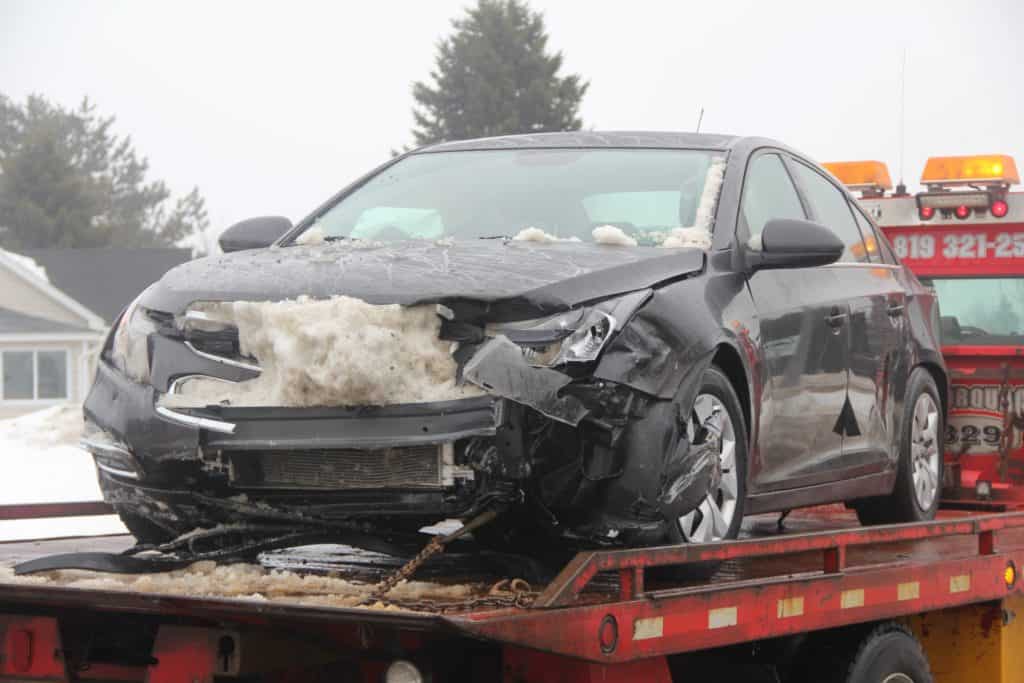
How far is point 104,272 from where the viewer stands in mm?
48188

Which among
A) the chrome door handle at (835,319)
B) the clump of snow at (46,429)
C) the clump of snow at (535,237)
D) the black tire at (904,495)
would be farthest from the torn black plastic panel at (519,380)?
the clump of snow at (46,429)

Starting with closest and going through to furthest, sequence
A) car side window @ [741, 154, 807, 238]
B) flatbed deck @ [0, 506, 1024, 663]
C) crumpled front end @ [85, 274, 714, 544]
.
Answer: flatbed deck @ [0, 506, 1024, 663] → crumpled front end @ [85, 274, 714, 544] → car side window @ [741, 154, 807, 238]

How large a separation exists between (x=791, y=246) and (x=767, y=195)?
27.6 inches

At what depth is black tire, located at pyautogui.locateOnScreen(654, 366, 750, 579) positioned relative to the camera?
5090 mm

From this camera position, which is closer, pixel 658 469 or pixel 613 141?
pixel 658 469

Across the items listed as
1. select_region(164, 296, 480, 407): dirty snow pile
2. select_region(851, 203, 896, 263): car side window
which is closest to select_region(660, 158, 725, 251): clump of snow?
select_region(164, 296, 480, 407): dirty snow pile

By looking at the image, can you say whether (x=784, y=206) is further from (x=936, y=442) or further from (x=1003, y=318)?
(x=1003, y=318)

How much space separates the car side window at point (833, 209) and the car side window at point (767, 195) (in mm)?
168

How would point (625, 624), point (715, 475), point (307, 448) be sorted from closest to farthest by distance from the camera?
point (625, 624), point (307, 448), point (715, 475)

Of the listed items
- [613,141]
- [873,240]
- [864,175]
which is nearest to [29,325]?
[864,175]

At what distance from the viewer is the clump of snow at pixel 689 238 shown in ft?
18.0

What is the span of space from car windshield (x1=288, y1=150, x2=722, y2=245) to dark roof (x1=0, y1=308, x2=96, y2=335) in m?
36.5

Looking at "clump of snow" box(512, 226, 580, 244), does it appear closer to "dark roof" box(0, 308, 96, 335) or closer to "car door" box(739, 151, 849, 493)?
"car door" box(739, 151, 849, 493)

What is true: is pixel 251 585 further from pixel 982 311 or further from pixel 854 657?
pixel 982 311
